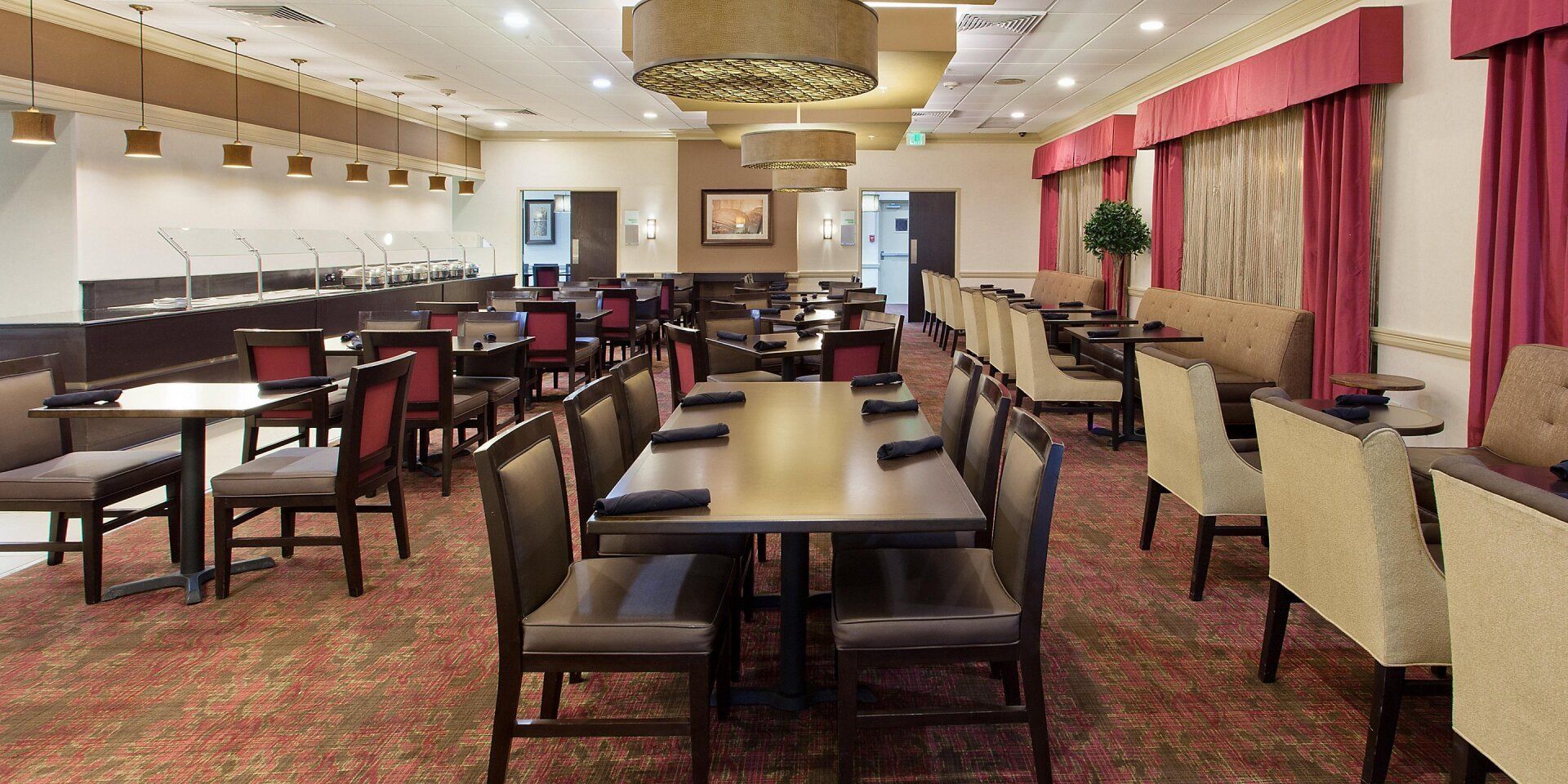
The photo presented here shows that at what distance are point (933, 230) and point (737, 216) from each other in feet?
10.8

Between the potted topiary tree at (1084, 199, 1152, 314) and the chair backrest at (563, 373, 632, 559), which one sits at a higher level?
the potted topiary tree at (1084, 199, 1152, 314)

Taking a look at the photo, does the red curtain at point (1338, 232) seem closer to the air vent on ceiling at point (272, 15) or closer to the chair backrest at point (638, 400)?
the chair backrest at point (638, 400)

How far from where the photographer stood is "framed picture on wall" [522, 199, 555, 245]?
17281 millimetres

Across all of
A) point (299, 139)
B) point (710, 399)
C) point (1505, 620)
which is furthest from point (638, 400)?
point (299, 139)

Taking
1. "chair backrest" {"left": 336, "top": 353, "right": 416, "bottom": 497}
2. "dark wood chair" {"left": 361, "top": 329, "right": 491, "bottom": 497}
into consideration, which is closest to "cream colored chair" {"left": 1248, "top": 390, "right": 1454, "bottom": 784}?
"chair backrest" {"left": 336, "top": 353, "right": 416, "bottom": 497}

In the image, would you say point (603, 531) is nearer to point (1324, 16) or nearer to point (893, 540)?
point (893, 540)

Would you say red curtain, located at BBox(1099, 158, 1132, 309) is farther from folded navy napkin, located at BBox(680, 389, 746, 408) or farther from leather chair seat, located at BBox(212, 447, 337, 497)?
leather chair seat, located at BBox(212, 447, 337, 497)

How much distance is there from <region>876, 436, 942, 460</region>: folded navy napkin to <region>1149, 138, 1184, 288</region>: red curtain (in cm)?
708

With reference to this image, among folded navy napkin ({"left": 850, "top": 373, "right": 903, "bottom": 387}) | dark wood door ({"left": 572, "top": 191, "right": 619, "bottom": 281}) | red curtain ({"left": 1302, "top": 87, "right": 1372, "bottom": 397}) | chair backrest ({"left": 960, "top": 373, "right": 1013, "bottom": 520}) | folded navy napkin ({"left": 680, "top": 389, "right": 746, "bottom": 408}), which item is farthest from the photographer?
dark wood door ({"left": 572, "top": 191, "right": 619, "bottom": 281})

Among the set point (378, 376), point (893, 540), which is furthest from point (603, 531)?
→ point (378, 376)

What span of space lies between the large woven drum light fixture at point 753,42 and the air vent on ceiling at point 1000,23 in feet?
15.2

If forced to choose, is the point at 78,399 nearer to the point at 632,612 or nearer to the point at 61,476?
the point at 61,476

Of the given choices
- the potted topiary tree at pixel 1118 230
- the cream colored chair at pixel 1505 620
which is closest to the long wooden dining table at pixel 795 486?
the cream colored chair at pixel 1505 620

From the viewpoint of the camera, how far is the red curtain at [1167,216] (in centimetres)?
891
